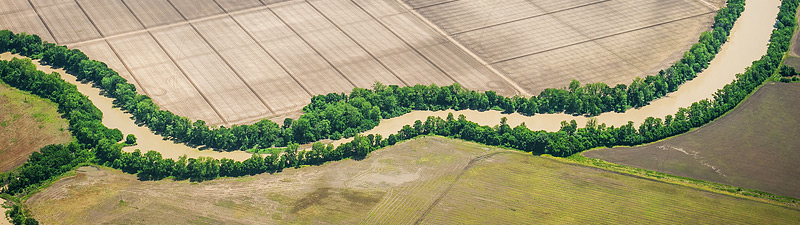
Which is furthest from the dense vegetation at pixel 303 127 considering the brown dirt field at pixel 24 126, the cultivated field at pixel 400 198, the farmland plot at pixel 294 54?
the farmland plot at pixel 294 54

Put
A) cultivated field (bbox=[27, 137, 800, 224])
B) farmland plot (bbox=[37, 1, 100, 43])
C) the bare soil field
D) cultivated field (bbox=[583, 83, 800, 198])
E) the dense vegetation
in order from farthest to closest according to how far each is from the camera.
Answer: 1. farmland plot (bbox=[37, 1, 100, 43])
2. the bare soil field
3. cultivated field (bbox=[583, 83, 800, 198])
4. the dense vegetation
5. cultivated field (bbox=[27, 137, 800, 224])

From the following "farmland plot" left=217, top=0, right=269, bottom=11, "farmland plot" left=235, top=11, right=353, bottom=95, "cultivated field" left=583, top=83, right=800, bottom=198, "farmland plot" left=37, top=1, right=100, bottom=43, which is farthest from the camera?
"farmland plot" left=217, top=0, right=269, bottom=11

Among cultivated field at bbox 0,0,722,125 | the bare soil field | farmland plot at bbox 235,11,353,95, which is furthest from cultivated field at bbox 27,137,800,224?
farmland plot at bbox 235,11,353,95

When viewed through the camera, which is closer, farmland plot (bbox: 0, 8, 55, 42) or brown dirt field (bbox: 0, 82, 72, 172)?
brown dirt field (bbox: 0, 82, 72, 172)

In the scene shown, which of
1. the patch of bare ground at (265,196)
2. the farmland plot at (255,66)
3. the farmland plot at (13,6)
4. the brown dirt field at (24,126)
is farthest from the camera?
the farmland plot at (13,6)

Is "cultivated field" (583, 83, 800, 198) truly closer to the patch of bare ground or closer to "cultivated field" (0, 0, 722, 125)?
"cultivated field" (0, 0, 722, 125)

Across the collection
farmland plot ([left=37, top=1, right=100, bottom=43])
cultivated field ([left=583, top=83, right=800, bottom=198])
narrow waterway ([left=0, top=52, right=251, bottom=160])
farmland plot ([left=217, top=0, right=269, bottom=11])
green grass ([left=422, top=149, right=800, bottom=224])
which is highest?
farmland plot ([left=217, top=0, right=269, bottom=11])

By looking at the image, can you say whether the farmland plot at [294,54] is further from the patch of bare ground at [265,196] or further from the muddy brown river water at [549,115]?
the patch of bare ground at [265,196]
